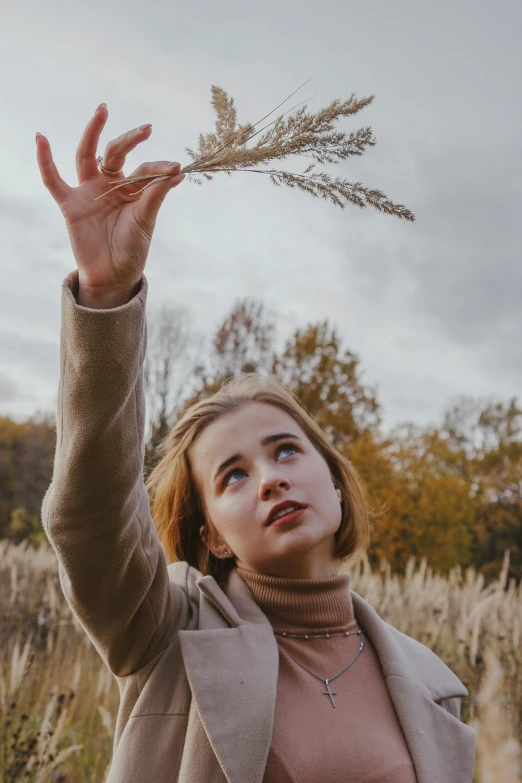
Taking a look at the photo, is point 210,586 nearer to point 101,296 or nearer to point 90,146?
point 101,296

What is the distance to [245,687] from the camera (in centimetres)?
179

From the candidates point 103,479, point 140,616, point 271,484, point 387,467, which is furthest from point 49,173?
point 387,467

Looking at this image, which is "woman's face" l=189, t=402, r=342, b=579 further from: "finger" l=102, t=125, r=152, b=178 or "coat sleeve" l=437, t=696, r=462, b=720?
"finger" l=102, t=125, r=152, b=178

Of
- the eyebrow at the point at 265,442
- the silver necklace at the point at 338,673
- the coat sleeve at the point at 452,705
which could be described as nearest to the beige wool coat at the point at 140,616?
the silver necklace at the point at 338,673

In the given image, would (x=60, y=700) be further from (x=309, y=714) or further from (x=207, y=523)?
(x=309, y=714)

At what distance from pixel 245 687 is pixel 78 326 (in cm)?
100

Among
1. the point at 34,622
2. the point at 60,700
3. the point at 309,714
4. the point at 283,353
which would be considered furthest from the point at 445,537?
the point at 309,714

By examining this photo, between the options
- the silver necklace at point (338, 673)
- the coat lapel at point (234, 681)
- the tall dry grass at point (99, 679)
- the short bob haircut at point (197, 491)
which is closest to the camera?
the coat lapel at point (234, 681)

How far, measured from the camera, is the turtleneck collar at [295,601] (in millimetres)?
2094

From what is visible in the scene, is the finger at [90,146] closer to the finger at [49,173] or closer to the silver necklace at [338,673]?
the finger at [49,173]

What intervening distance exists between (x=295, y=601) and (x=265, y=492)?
0.35 metres

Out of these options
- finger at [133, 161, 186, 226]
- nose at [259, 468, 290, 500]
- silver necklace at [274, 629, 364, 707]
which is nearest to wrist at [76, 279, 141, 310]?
finger at [133, 161, 186, 226]

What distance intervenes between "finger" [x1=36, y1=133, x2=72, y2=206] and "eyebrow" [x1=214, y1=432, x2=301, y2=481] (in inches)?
36.4

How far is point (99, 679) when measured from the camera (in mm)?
3941
